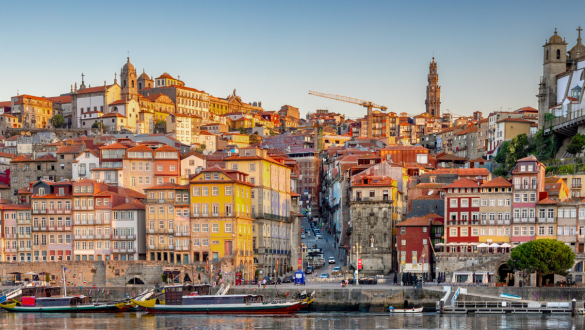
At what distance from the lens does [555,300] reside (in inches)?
2990

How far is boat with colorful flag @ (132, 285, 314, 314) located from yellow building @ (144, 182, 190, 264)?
7498 millimetres

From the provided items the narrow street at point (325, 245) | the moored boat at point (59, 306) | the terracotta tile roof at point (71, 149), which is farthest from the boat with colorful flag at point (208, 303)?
the terracotta tile roof at point (71, 149)

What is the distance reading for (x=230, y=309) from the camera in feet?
262

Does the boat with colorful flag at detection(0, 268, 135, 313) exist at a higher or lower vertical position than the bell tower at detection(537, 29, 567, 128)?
lower

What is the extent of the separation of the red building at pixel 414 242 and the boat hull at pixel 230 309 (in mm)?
14274

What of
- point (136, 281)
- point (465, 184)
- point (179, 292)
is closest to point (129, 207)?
point (136, 281)

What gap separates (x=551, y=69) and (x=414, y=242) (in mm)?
38871

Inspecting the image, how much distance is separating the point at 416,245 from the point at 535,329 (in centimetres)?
2510

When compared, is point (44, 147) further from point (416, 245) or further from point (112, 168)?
point (416, 245)

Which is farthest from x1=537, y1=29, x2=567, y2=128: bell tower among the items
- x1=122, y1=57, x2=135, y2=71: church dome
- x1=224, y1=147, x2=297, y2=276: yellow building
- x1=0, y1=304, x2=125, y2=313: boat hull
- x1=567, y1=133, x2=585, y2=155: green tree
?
x1=122, y1=57, x2=135, y2=71: church dome

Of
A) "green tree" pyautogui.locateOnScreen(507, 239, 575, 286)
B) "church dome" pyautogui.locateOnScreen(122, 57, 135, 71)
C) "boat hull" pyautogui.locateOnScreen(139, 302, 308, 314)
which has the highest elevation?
"church dome" pyautogui.locateOnScreen(122, 57, 135, 71)

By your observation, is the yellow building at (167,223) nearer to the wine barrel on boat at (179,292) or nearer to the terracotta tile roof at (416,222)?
the wine barrel on boat at (179,292)

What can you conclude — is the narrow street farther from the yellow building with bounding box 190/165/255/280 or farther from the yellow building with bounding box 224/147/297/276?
the yellow building with bounding box 190/165/255/280

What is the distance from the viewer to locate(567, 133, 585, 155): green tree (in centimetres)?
9825
